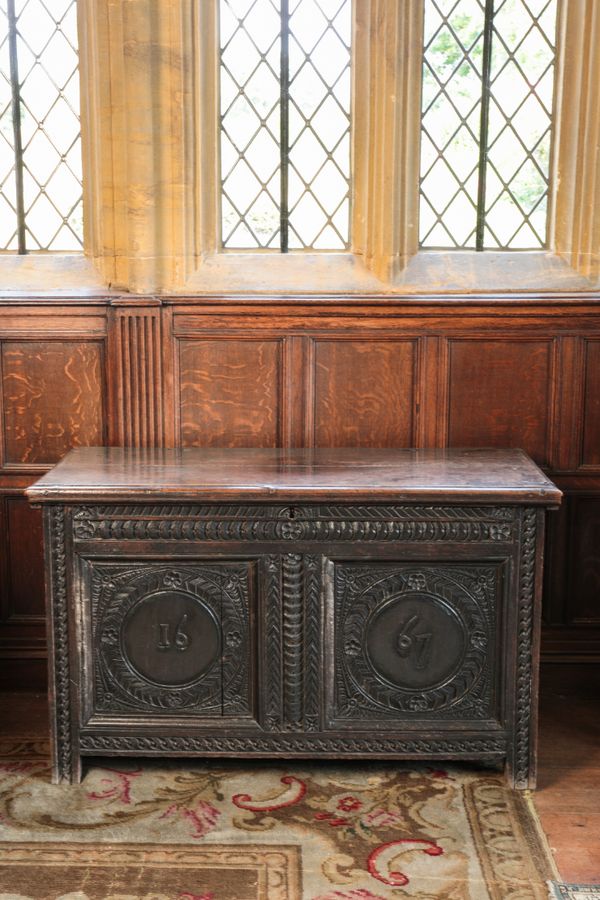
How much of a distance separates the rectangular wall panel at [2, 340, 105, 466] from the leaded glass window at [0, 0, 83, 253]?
44 cm

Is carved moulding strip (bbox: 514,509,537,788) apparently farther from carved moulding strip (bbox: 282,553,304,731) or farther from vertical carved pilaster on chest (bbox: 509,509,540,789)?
carved moulding strip (bbox: 282,553,304,731)

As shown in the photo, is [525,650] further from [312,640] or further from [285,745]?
[285,745]

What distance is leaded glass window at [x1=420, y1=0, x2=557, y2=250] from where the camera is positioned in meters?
3.83

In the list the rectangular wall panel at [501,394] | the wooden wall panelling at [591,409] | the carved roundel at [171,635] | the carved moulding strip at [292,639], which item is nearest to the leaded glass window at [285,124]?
the rectangular wall panel at [501,394]

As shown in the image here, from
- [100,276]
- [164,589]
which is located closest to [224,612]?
[164,589]

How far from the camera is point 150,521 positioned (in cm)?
313

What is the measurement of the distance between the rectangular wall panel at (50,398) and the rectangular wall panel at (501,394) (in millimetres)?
1360

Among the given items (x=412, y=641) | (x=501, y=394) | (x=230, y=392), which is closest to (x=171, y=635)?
(x=412, y=641)

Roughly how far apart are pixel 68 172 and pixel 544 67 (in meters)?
1.86

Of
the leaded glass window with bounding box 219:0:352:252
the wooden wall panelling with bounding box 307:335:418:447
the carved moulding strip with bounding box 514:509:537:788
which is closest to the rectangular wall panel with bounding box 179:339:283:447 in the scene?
the wooden wall panelling with bounding box 307:335:418:447

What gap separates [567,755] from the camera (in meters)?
3.44

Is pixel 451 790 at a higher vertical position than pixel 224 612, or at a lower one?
lower

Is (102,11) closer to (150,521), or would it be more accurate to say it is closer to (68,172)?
(68,172)

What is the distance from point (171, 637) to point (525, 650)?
1.10 metres
